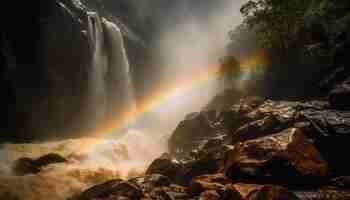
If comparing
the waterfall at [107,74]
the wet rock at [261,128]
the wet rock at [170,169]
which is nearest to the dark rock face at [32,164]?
the wet rock at [170,169]

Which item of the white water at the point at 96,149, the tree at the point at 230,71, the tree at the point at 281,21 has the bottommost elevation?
the white water at the point at 96,149

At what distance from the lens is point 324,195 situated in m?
10.7

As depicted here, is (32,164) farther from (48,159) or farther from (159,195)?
(159,195)

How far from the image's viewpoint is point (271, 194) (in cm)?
1008

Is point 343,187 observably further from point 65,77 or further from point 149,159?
point 65,77

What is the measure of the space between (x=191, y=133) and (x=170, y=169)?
487 inches

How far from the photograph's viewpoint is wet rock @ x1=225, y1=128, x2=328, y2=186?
1187 cm

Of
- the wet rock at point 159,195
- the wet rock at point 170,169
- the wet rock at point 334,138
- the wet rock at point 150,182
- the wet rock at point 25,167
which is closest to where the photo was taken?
the wet rock at point 159,195

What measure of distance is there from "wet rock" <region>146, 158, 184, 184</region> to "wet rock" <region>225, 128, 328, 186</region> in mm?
3833

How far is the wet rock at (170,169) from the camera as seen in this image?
16.4 metres

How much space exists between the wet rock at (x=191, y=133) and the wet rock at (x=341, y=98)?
39.4 ft

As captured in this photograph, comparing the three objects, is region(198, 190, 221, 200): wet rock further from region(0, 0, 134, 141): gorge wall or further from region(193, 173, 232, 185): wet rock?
region(0, 0, 134, 141): gorge wall

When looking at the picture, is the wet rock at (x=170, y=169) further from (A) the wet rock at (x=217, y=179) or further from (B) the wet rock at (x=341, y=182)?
(B) the wet rock at (x=341, y=182)

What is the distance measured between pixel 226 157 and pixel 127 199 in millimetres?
5681
